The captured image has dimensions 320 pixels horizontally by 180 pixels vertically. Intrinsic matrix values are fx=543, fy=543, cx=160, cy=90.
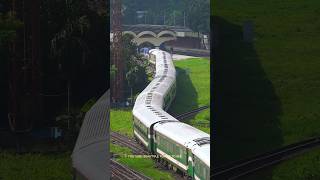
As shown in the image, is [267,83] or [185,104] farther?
[267,83]

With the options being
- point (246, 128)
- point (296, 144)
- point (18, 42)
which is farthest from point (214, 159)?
point (18, 42)

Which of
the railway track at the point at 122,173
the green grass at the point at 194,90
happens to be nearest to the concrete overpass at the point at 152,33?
the green grass at the point at 194,90

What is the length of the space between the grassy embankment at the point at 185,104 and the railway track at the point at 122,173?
0.07 m

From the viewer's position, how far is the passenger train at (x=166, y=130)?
8.52m

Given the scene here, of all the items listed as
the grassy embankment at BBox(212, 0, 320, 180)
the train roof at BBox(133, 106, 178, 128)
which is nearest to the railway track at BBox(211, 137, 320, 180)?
the grassy embankment at BBox(212, 0, 320, 180)

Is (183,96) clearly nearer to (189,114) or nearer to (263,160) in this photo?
(189,114)

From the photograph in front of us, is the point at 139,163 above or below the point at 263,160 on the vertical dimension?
above

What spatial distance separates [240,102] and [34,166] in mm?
4212

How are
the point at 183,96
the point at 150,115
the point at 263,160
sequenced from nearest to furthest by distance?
the point at 183,96, the point at 150,115, the point at 263,160

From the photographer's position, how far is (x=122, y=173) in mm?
8422

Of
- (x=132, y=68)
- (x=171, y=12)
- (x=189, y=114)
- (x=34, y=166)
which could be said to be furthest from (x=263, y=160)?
(x=34, y=166)

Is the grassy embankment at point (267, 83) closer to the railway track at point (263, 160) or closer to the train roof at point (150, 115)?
the railway track at point (263, 160)

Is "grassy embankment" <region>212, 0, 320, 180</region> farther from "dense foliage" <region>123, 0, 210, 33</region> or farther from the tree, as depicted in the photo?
the tree

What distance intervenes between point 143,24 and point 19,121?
3322 mm
